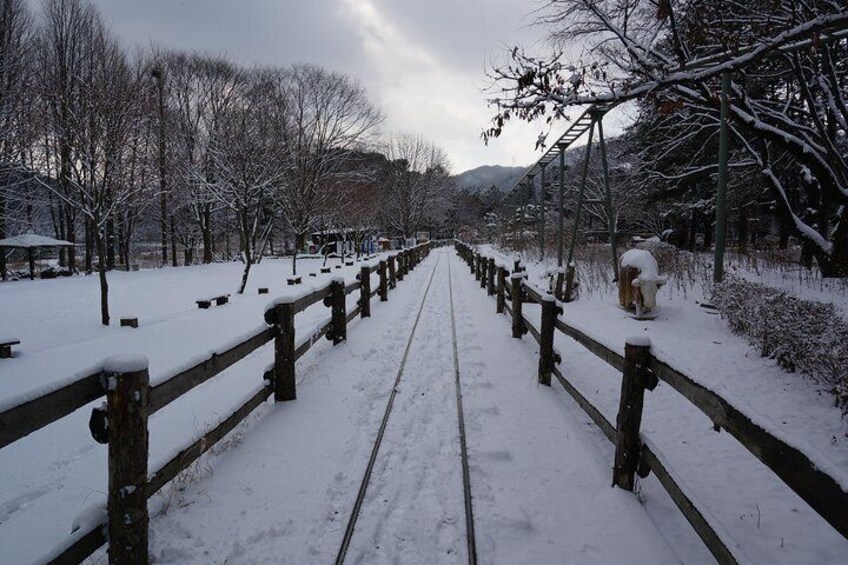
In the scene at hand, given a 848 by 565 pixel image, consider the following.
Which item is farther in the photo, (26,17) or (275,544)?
(26,17)

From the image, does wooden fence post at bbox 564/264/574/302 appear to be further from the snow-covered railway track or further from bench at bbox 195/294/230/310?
bench at bbox 195/294/230/310

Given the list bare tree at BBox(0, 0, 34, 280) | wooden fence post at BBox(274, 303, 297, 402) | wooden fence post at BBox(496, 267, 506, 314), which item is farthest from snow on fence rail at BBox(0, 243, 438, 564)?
bare tree at BBox(0, 0, 34, 280)

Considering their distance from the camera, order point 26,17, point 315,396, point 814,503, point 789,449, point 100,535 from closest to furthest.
→ point 814,503
point 789,449
point 100,535
point 315,396
point 26,17

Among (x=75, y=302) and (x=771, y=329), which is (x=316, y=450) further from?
(x=75, y=302)

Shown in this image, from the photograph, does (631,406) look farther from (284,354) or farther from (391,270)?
(391,270)

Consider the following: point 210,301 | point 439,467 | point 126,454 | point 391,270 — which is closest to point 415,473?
point 439,467

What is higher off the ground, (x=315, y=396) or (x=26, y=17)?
(x=26, y=17)

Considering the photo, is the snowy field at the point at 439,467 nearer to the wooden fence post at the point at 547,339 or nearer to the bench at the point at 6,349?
the wooden fence post at the point at 547,339

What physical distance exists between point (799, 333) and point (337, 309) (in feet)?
21.4

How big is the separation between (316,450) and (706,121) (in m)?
16.7

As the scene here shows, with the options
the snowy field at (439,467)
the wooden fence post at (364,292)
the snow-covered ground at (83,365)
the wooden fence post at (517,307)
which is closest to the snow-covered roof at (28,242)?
the snow-covered ground at (83,365)

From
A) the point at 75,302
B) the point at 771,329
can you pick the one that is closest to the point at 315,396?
the point at 771,329

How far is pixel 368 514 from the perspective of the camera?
298cm

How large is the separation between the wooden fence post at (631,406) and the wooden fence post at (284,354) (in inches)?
134
